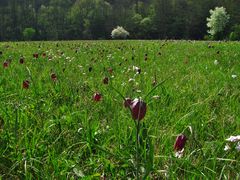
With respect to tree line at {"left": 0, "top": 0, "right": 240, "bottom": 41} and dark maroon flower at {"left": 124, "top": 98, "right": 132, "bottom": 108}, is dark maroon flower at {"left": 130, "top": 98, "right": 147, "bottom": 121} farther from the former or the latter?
tree line at {"left": 0, "top": 0, "right": 240, "bottom": 41}

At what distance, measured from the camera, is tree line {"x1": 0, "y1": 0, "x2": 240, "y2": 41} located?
80481 mm

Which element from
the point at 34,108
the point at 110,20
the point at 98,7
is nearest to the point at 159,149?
the point at 34,108

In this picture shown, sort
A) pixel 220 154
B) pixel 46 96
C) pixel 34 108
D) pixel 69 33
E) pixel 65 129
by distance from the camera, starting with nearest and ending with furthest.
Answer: pixel 220 154 → pixel 65 129 → pixel 34 108 → pixel 46 96 → pixel 69 33

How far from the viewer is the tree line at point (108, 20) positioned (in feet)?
264

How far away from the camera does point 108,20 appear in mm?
93938

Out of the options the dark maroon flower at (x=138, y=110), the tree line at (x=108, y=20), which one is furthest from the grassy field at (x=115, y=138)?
the tree line at (x=108, y=20)

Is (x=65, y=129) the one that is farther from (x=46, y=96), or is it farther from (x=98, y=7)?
(x=98, y=7)

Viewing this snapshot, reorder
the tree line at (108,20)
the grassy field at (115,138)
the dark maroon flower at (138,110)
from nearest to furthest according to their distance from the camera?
the dark maroon flower at (138,110), the grassy field at (115,138), the tree line at (108,20)

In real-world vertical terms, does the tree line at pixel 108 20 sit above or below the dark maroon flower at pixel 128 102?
below

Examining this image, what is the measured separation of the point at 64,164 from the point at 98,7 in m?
104

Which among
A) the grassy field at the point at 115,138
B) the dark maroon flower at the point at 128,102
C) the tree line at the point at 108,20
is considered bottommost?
the tree line at the point at 108,20

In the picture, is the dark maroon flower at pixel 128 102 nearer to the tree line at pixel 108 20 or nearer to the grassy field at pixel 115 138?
the grassy field at pixel 115 138

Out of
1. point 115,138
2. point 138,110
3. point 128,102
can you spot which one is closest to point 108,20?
point 115,138

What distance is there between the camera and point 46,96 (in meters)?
4.18
